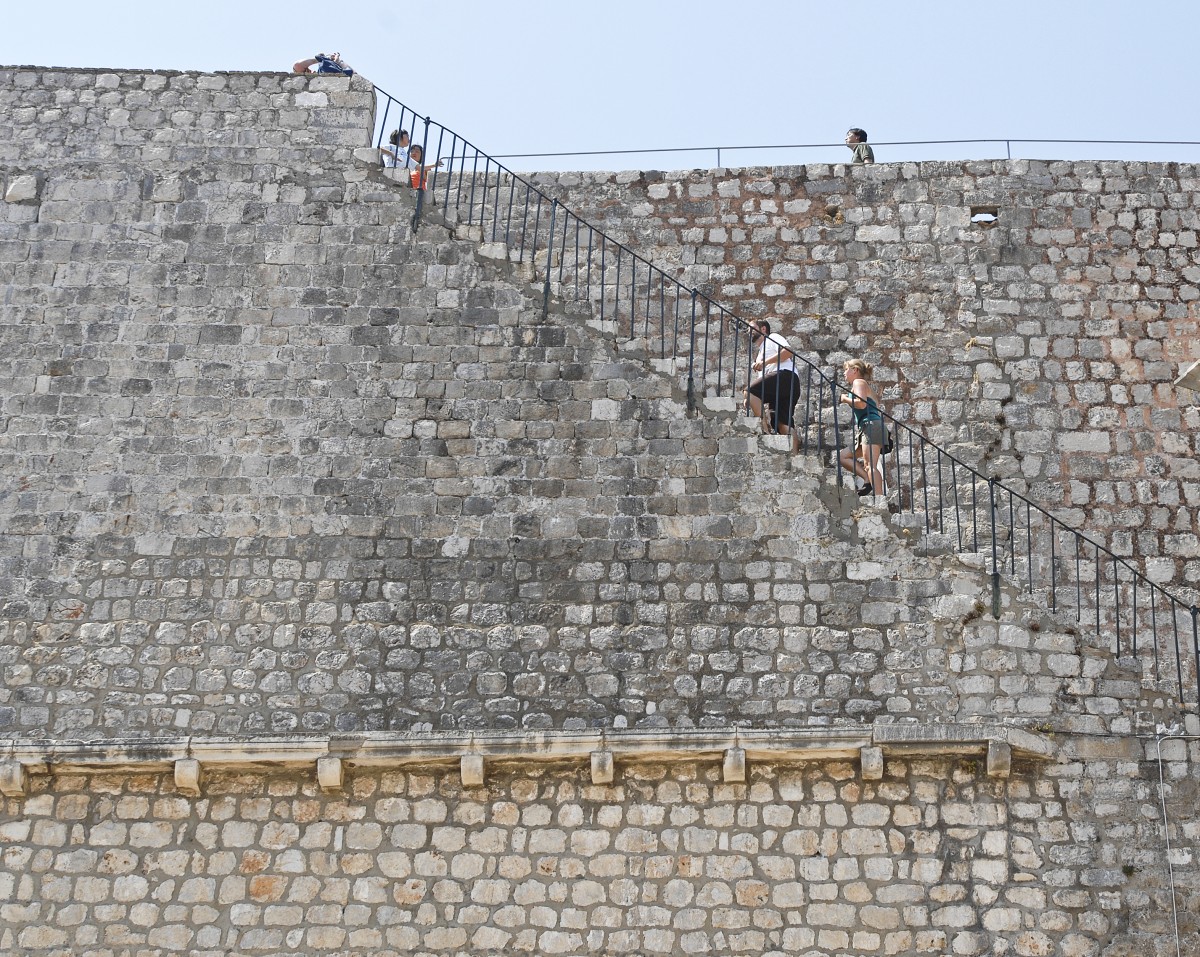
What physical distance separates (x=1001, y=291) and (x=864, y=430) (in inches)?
83.6

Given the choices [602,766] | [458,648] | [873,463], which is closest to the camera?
[602,766]

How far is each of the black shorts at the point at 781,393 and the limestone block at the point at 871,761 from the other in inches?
98.6

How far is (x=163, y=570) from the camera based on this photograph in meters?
10.4

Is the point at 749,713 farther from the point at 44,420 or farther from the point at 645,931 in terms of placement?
the point at 44,420

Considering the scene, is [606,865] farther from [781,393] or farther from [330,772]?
[781,393]

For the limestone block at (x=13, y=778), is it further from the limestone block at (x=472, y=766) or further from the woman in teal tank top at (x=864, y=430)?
the woman in teal tank top at (x=864, y=430)

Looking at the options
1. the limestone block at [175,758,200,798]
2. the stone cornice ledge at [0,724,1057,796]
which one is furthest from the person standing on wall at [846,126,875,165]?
the limestone block at [175,758,200,798]

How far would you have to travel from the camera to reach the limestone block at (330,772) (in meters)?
9.60

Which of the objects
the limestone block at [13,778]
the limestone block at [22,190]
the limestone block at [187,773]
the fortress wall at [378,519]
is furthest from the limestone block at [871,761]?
the limestone block at [22,190]

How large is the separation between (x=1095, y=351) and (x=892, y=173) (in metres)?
2.00

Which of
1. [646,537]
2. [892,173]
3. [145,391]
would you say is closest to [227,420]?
[145,391]

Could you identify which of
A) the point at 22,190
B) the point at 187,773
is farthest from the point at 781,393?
the point at 22,190

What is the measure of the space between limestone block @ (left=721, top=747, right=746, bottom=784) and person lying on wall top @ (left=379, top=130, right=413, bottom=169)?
184 inches

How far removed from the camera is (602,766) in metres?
9.57
